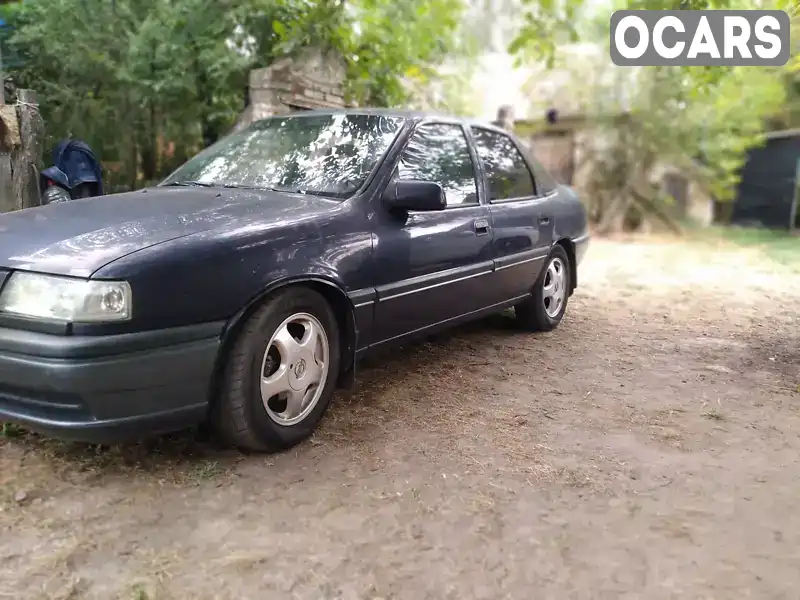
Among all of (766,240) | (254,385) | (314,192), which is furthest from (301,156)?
(766,240)

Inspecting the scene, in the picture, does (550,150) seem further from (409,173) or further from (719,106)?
(409,173)

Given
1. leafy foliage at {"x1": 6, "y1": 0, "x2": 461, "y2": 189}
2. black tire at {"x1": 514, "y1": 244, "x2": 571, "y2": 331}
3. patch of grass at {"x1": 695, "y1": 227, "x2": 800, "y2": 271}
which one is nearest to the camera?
black tire at {"x1": 514, "y1": 244, "x2": 571, "y2": 331}

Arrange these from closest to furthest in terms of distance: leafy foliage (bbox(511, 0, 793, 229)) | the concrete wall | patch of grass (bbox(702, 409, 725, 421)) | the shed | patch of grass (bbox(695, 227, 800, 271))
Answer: patch of grass (bbox(702, 409, 725, 421)), the concrete wall, patch of grass (bbox(695, 227, 800, 271)), leafy foliage (bbox(511, 0, 793, 229)), the shed

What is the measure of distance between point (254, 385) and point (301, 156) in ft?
4.63

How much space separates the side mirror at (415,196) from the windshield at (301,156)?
175 millimetres

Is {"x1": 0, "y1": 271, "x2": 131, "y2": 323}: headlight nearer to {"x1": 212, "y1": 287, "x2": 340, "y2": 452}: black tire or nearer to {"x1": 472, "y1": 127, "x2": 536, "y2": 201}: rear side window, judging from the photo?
{"x1": 212, "y1": 287, "x2": 340, "y2": 452}: black tire

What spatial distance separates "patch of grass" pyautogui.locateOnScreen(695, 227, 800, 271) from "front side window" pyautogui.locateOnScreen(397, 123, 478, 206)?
685 centimetres

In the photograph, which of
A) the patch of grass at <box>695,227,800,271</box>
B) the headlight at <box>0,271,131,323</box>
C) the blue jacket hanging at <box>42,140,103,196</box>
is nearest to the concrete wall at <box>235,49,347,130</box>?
the blue jacket hanging at <box>42,140,103,196</box>

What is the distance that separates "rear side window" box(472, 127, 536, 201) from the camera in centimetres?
439

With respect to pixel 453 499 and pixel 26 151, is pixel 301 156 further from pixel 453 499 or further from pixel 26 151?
pixel 26 151

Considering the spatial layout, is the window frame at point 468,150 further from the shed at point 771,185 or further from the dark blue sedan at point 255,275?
the shed at point 771,185

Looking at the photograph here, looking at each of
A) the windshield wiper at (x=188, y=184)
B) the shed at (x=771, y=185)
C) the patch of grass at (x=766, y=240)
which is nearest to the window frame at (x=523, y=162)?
the windshield wiper at (x=188, y=184)

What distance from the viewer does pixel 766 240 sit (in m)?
12.5

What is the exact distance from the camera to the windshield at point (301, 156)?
3.41 meters
